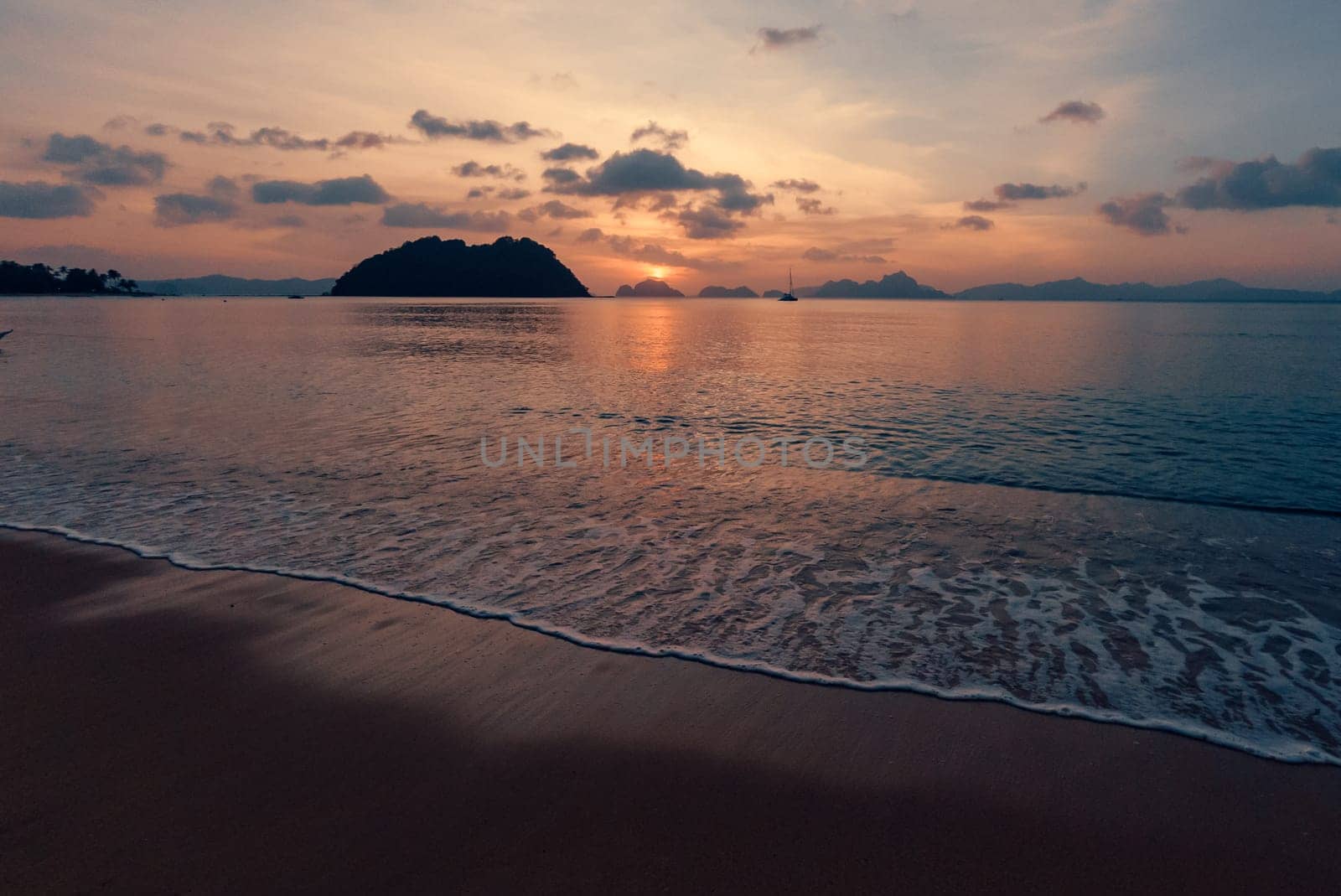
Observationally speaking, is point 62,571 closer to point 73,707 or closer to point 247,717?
point 73,707

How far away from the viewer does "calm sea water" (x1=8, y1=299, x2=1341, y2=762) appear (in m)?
8.04

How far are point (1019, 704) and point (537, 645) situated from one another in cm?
539

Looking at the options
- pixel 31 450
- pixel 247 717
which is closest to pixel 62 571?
pixel 247 717

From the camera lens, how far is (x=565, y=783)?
5637 mm

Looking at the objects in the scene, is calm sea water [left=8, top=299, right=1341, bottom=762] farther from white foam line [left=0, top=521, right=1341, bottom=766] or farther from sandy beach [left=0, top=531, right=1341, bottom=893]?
sandy beach [left=0, top=531, right=1341, bottom=893]

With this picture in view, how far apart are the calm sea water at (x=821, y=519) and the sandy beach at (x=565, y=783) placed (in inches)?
32.3

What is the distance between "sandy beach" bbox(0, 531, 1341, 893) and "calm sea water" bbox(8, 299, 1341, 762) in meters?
0.82

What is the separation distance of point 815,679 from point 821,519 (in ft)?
21.1

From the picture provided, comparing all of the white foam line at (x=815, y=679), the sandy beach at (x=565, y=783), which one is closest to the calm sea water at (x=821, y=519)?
the white foam line at (x=815, y=679)

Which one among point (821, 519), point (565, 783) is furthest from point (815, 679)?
point (821, 519)

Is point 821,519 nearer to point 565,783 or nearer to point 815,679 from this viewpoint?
point 815,679

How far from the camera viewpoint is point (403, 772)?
5.75 metres

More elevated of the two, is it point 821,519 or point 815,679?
point 821,519

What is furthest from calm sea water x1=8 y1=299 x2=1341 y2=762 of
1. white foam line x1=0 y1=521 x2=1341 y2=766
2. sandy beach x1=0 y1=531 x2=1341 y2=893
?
sandy beach x1=0 y1=531 x2=1341 y2=893
